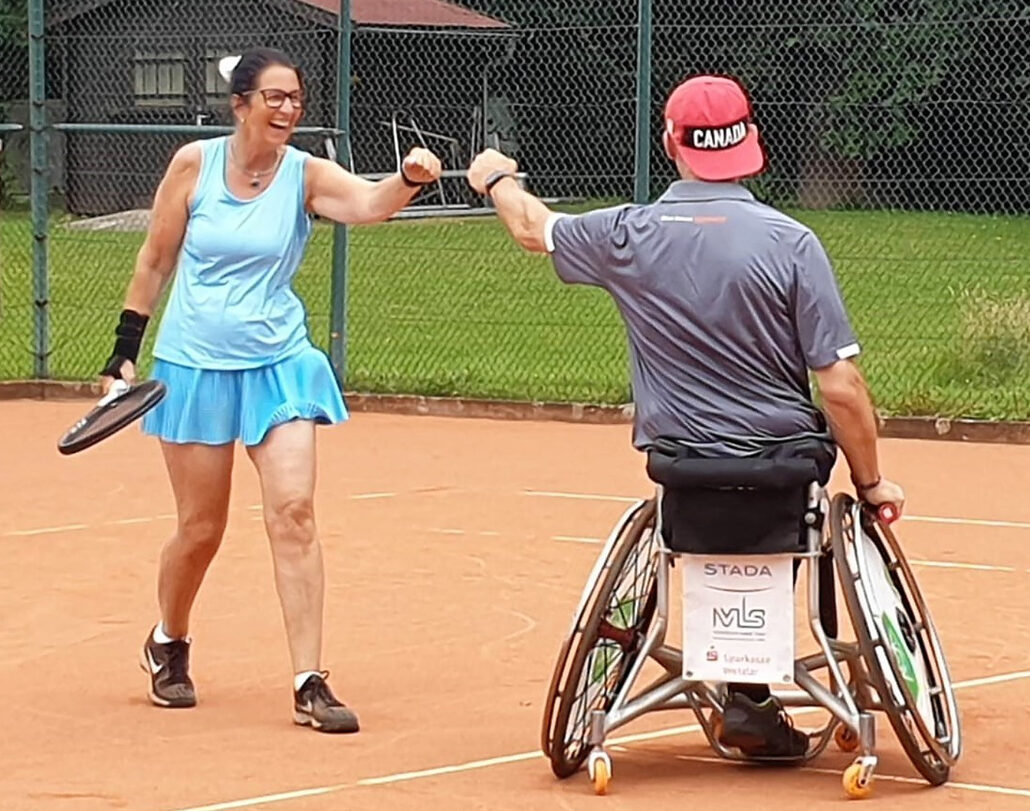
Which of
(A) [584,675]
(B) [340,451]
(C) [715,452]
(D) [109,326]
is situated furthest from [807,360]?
(D) [109,326]

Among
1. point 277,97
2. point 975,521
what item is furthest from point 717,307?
point 975,521

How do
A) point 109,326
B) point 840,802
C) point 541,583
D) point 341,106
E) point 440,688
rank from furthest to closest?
point 109,326 → point 341,106 → point 541,583 → point 440,688 → point 840,802

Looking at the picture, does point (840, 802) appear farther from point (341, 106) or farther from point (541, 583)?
point (341, 106)

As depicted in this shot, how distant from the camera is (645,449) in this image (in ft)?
20.5

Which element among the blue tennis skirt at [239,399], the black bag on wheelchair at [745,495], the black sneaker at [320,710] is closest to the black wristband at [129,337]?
the blue tennis skirt at [239,399]

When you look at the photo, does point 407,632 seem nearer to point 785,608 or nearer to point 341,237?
point 785,608

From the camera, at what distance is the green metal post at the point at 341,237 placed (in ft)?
49.6

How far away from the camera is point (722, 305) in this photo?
605 centimetres

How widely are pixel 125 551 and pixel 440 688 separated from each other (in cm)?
294

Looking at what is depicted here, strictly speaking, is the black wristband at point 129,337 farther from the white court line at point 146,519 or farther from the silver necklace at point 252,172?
the white court line at point 146,519

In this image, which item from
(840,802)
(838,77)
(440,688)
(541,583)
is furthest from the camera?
(838,77)

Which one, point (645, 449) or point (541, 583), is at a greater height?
point (645, 449)

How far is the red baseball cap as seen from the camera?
6.14 m

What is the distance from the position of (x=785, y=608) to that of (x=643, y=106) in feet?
29.2
